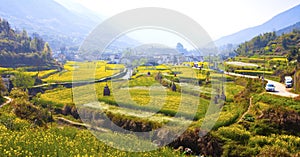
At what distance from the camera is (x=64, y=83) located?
29891 mm

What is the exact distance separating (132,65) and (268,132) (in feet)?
90.3

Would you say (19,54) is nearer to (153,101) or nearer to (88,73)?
(88,73)

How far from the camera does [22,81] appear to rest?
27281mm

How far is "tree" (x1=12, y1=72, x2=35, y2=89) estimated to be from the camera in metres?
26.9

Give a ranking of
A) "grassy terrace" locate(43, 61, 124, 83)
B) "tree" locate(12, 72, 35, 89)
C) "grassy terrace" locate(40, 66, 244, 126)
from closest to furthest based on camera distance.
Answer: "grassy terrace" locate(40, 66, 244, 126), "tree" locate(12, 72, 35, 89), "grassy terrace" locate(43, 61, 124, 83)

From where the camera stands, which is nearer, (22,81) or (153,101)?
(153,101)

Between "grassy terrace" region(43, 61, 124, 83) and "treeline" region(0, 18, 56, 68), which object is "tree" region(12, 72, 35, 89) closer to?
"grassy terrace" region(43, 61, 124, 83)

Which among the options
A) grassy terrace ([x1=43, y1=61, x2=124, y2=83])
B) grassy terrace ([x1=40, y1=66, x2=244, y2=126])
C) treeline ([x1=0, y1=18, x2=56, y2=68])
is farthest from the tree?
treeline ([x1=0, y1=18, x2=56, y2=68])

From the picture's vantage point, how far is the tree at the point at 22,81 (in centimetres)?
2686

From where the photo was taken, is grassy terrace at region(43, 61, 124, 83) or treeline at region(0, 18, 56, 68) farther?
treeline at region(0, 18, 56, 68)

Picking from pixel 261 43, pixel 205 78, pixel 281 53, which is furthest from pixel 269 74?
pixel 261 43

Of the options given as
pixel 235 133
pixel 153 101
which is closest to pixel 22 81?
pixel 153 101

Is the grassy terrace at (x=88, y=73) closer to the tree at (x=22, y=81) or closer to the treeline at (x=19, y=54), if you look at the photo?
the tree at (x=22, y=81)

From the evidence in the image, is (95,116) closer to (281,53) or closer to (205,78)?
(205,78)
